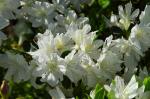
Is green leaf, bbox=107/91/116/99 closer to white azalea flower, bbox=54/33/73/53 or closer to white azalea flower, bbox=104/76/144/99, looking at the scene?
white azalea flower, bbox=104/76/144/99

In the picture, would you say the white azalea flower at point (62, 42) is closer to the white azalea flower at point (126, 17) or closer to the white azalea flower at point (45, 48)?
the white azalea flower at point (45, 48)

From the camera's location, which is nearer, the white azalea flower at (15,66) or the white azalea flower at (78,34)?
the white azalea flower at (78,34)

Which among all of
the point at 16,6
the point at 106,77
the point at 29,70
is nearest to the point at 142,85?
the point at 106,77

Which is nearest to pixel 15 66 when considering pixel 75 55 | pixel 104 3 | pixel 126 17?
pixel 75 55

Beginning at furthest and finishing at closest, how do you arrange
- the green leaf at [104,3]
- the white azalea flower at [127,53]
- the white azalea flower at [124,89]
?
1. the green leaf at [104,3]
2. the white azalea flower at [127,53]
3. the white azalea flower at [124,89]

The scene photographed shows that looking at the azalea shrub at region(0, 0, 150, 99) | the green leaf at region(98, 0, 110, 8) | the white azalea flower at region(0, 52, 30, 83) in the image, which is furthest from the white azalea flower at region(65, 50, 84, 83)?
the green leaf at region(98, 0, 110, 8)

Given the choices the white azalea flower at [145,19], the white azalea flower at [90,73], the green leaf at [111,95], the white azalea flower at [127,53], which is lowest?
the green leaf at [111,95]

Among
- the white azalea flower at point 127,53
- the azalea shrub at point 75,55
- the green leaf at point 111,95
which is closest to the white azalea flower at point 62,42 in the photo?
the azalea shrub at point 75,55
